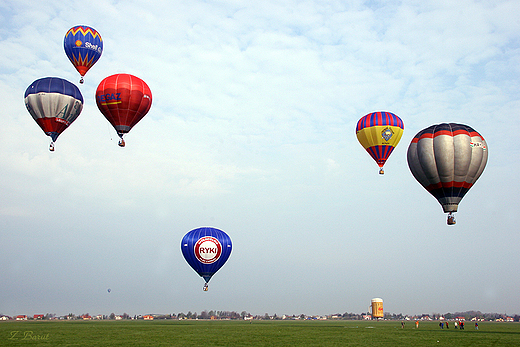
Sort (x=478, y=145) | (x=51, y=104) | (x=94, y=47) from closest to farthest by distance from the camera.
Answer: (x=478, y=145) → (x=51, y=104) → (x=94, y=47)

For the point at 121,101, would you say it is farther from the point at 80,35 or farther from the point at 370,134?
the point at 370,134

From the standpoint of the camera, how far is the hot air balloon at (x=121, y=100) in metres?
38.1

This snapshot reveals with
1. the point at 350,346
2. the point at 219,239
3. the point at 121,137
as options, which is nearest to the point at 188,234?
the point at 219,239

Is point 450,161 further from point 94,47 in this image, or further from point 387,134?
point 94,47

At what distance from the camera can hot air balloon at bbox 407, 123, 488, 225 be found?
117 ft

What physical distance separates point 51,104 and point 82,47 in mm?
6785

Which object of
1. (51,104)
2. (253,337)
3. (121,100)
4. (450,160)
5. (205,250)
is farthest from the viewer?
(205,250)

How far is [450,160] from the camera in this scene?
35500 millimetres

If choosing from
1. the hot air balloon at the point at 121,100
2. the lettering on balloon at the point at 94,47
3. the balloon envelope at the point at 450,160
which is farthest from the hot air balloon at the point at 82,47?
the balloon envelope at the point at 450,160

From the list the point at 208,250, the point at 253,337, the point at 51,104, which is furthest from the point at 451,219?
the point at 51,104

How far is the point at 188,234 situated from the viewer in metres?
50.4

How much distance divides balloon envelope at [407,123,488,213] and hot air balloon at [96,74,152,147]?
79.4 ft

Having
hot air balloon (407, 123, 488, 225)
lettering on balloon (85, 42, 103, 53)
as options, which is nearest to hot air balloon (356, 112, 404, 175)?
hot air balloon (407, 123, 488, 225)

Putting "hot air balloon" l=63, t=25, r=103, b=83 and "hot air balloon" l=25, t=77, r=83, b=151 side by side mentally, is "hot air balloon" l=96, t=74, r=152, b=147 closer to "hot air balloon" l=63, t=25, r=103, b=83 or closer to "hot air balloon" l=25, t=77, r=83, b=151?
"hot air balloon" l=25, t=77, r=83, b=151
